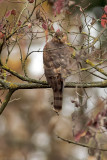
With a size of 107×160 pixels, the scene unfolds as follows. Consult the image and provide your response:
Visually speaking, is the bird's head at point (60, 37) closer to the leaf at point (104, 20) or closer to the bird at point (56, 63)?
the bird at point (56, 63)

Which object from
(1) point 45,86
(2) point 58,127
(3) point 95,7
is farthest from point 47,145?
(1) point 45,86

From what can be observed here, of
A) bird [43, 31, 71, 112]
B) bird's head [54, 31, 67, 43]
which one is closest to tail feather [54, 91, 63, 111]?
bird [43, 31, 71, 112]

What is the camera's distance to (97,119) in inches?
141

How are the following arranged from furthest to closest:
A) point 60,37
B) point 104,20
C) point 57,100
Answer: point 60,37
point 57,100
point 104,20

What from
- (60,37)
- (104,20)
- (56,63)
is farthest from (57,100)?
(104,20)

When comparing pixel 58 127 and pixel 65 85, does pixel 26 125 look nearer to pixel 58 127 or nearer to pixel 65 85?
pixel 58 127

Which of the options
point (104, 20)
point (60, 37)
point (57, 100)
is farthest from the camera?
point (60, 37)

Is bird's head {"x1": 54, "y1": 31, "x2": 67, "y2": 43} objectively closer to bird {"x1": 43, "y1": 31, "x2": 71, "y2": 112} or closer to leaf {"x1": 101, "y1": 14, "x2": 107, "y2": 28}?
bird {"x1": 43, "y1": 31, "x2": 71, "y2": 112}

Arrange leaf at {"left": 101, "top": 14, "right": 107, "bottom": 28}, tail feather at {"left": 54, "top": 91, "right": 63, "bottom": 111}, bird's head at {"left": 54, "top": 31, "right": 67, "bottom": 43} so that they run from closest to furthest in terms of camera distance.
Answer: leaf at {"left": 101, "top": 14, "right": 107, "bottom": 28} < tail feather at {"left": 54, "top": 91, "right": 63, "bottom": 111} < bird's head at {"left": 54, "top": 31, "right": 67, "bottom": 43}

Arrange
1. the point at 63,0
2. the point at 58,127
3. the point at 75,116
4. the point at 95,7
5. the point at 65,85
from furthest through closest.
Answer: the point at 58,127, the point at 95,7, the point at 65,85, the point at 63,0, the point at 75,116

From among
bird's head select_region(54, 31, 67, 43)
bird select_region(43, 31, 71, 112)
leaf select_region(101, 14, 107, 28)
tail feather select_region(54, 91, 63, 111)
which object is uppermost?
leaf select_region(101, 14, 107, 28)

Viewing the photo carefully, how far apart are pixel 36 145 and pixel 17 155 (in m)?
0.85

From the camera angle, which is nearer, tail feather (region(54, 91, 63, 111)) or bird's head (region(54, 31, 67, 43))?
tail feather (region(54, 91, 63, 111))

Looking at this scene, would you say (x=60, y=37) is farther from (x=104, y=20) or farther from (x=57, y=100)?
(x=57, y=100)
